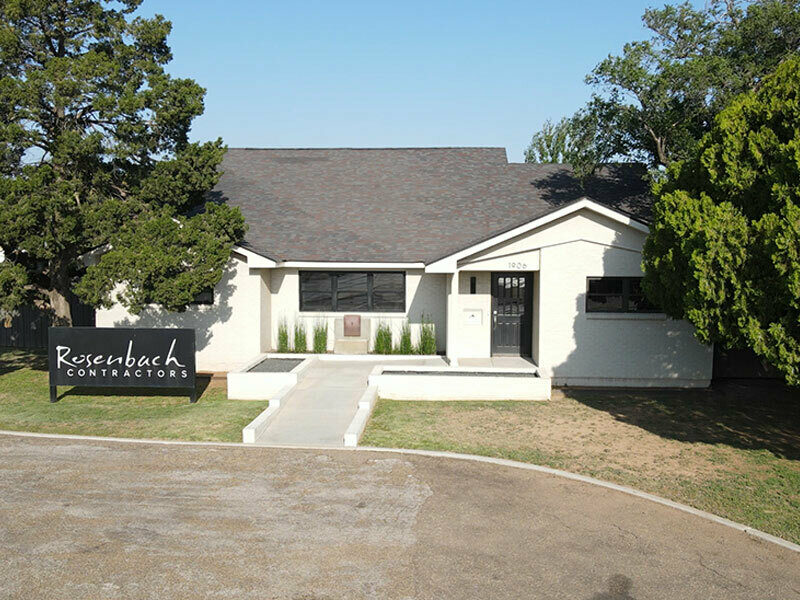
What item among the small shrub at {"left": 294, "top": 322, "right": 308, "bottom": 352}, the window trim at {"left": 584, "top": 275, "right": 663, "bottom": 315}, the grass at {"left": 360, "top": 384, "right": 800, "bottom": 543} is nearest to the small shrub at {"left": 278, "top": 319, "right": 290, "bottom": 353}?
the small shrub at {"left": 294, "top": 322, "right": 308, "bottom": 352}

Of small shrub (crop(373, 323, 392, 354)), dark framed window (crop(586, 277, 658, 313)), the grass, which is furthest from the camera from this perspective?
small shrub (crop(373, 323, 392, 354))

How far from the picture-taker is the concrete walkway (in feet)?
39.4

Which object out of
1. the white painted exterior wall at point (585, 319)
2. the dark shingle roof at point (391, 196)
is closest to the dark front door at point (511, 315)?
the white painted exterior wall at point (585, 319)

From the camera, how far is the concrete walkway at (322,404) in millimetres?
12008

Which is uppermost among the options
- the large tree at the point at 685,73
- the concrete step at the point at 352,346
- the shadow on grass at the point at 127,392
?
the large tree at the point at 685,73

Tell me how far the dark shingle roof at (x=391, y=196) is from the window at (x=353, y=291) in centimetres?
74

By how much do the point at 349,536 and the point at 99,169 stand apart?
12.5 metres

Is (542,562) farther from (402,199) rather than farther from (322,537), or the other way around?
(402,199)

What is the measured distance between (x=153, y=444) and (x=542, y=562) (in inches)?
292

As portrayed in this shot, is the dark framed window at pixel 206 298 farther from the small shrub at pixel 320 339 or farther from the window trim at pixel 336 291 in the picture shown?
the small shrub at pixel 320 339

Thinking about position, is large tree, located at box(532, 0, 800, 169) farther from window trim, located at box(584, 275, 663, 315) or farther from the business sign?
the business sign

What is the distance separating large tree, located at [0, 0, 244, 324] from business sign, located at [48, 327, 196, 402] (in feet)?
3.73

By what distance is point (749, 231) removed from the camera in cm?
1062

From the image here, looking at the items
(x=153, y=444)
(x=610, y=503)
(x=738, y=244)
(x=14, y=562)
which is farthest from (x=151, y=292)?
Result: (x=738, y=244)
